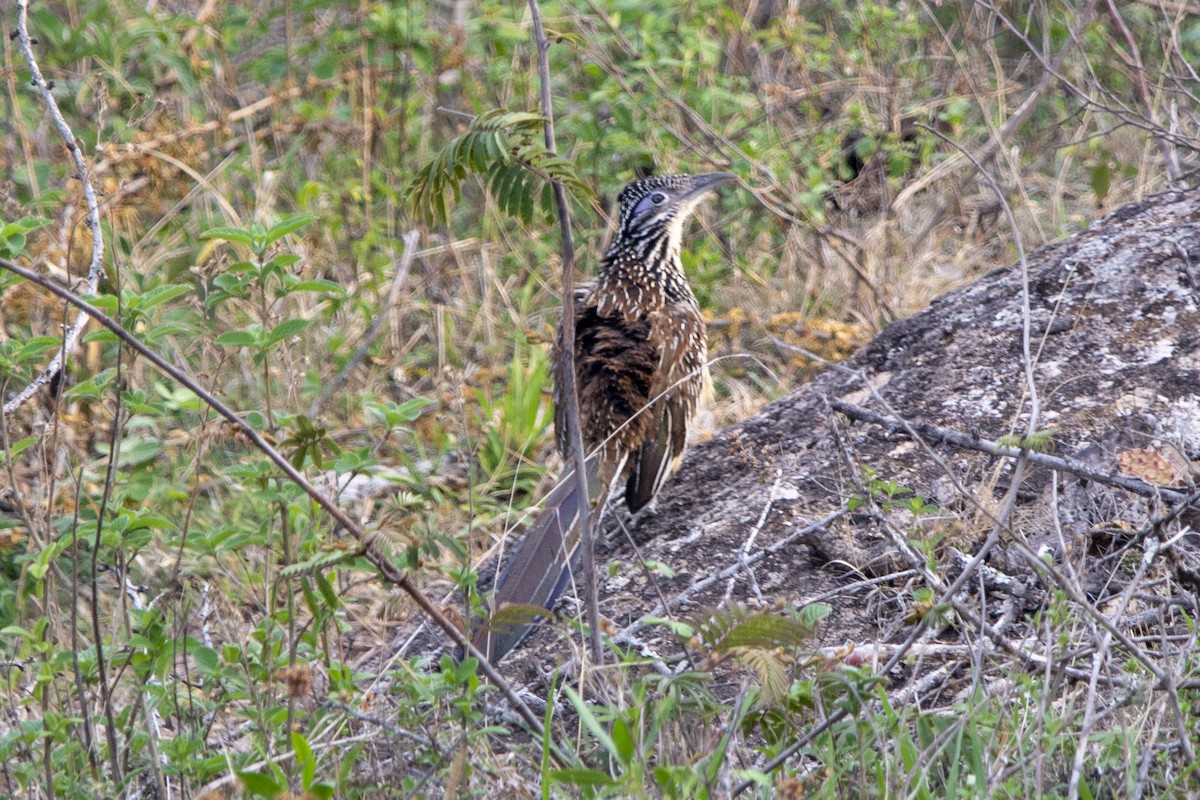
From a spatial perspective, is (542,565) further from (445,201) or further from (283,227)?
(283,227)

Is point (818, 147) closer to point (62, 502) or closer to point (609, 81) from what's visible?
point (609, 81)

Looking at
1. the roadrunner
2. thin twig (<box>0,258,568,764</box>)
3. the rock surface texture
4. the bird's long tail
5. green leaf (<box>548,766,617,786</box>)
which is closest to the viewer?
green leaf (<box>548,766,617,786</box>)

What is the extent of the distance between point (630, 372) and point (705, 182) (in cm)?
125

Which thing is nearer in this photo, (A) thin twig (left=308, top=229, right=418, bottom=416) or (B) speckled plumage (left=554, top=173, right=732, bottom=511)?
(B) speckled plumage (left=554, top=173, right=732, bottom=511)

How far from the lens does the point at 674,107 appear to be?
7.30 meters

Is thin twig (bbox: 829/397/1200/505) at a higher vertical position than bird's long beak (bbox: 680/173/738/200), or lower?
lower

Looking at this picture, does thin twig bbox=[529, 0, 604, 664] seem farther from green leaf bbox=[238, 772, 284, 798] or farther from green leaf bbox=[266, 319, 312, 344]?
green leaf bbox=[238, 772, 284, 798]

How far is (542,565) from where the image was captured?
4094 millimetres

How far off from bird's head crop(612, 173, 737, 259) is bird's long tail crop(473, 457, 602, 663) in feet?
5.33

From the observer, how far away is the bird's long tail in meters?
3.81

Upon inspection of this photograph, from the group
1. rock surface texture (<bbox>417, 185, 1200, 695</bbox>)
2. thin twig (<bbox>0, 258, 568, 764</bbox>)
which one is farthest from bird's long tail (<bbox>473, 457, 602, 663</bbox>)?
thin twig (<bbox>0, 258, 568, 764</bbox>)

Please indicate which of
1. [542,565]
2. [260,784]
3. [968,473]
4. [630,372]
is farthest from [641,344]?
[260,784]

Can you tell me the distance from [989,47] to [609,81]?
2281 millimetres

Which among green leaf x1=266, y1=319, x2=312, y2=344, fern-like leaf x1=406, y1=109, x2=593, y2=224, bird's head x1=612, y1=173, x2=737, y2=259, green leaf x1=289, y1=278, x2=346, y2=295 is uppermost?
fern-like leaf x1=406, y1=109, x2=593, y2=224
